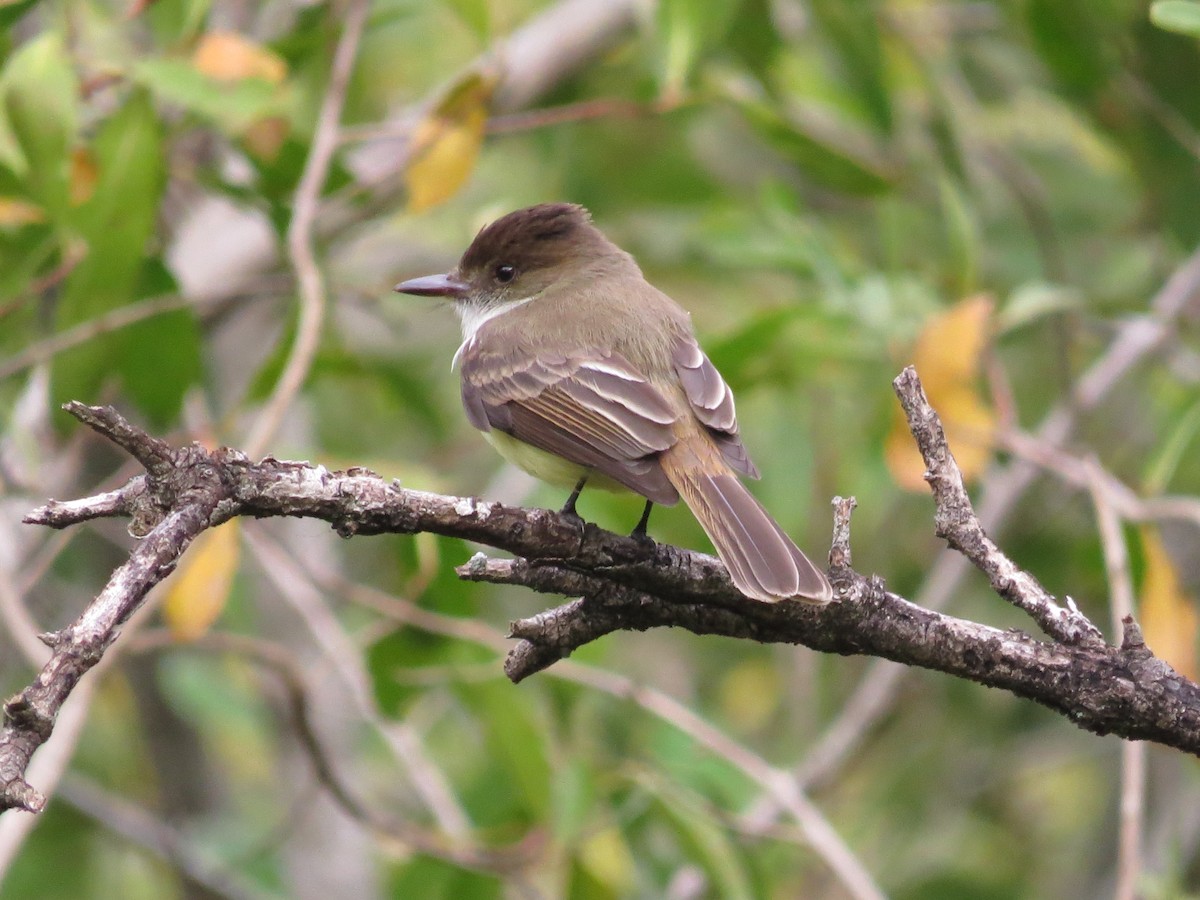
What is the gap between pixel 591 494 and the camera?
191 inches

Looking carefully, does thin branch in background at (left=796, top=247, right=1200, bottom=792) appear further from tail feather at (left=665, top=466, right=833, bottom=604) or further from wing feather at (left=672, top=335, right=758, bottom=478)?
tail feather at (left=665, top=466, right=833, bottom=604)

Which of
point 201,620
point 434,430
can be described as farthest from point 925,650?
point 434,430

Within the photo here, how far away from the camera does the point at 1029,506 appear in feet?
21.9

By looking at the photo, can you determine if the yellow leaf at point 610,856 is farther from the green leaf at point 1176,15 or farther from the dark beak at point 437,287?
the green leaf at point 1176,15

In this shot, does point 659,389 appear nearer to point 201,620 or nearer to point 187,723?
point 201,620

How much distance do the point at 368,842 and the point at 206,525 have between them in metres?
5.03

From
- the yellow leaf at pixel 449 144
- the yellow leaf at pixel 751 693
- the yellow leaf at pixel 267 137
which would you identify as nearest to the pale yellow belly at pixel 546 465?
the yellow leaf at pixel 449 144

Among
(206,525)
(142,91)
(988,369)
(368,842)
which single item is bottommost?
(206,525)

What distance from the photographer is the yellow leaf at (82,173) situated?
4.59 metres

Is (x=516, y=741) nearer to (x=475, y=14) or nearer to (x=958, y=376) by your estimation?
(x=958, y=376)

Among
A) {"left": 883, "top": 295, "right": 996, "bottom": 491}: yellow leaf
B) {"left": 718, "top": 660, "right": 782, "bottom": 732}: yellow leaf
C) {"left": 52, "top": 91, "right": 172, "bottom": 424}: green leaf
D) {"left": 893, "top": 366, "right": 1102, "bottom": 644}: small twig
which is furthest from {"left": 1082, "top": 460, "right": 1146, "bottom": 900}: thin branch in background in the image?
{"left": 718, "top": 660, "right": 782, "bottom": 732}: yellow leaf

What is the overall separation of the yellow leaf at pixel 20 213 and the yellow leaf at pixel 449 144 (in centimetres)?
110

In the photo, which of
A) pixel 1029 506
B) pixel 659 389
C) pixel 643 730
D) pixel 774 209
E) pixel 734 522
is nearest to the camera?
pixel 734 522

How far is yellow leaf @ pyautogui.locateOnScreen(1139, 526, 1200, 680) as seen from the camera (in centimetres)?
383
